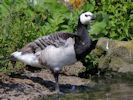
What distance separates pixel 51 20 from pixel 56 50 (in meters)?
2.64

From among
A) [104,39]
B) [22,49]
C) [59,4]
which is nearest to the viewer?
[22,49]

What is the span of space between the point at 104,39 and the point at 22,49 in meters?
2.55

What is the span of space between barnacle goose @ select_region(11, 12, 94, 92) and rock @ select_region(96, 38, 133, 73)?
4.99ft

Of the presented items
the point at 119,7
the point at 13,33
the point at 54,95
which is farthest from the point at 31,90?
the point at 119,7

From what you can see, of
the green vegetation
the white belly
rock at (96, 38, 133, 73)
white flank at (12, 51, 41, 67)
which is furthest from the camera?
rock at (96, 38, 133, 73)

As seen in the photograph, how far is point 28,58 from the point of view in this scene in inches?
428

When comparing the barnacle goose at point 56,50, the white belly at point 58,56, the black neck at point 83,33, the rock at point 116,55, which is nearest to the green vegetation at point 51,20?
the rock at point 116,55

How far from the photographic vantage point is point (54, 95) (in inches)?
416

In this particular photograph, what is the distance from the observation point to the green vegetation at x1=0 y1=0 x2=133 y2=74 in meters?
11.5

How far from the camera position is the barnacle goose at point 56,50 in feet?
34.4

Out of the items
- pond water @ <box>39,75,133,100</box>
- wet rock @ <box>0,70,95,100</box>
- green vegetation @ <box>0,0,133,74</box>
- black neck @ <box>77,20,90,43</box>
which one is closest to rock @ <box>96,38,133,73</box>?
green vegetation @ <box>0,0,133,74</box>

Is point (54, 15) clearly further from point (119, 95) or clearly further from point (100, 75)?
point (119, 95)

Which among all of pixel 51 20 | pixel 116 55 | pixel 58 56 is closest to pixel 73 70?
pixel 116 55

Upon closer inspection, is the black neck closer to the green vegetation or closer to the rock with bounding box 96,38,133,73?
the green vegetation
